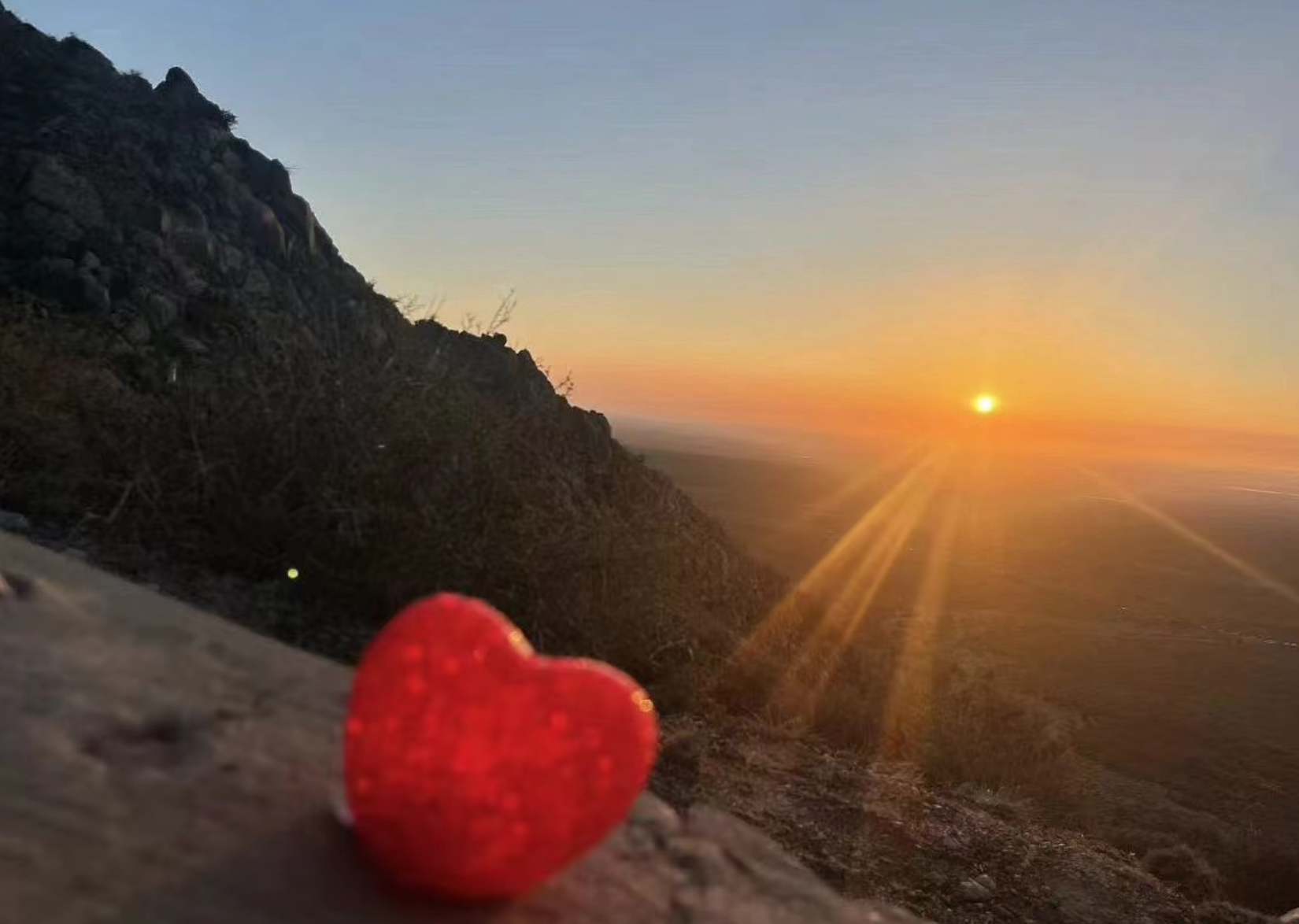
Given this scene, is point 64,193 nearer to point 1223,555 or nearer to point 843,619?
point 843,619

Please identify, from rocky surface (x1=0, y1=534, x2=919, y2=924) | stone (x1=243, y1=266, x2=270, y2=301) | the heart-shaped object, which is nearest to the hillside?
rocky surface (x1=0, y1=534, x2=919, y2=924)

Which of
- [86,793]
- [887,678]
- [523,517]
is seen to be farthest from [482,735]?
[887,678]

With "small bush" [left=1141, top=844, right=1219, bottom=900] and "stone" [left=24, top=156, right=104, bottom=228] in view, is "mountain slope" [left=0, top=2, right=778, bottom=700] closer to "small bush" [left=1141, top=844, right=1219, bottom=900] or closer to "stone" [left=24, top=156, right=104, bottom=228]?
"small bush" [left=1141, top=844, right=1219, bottom=900]

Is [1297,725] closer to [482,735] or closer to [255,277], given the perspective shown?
[255,277]

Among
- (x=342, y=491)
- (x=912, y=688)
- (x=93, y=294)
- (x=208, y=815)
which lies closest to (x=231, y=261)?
(x=93, y=294)

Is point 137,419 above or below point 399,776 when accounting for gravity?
above

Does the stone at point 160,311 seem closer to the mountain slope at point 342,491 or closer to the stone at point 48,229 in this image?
the stone at point 48,229
